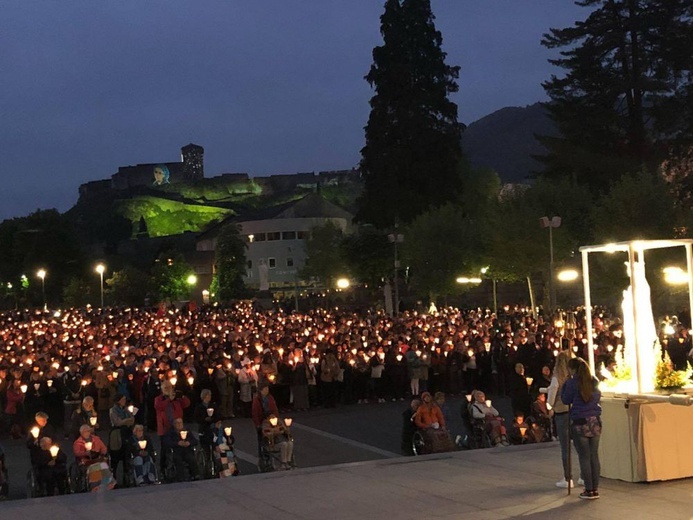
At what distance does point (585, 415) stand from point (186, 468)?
598 centimetres

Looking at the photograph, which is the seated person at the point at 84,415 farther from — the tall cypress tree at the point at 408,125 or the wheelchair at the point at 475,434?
the tall cypress tree at the point at 408,125

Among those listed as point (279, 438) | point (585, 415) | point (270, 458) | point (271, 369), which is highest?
point (271, 369)

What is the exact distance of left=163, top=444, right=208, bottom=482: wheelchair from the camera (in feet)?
45.8

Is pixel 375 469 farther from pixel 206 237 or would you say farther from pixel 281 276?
pixel 206 237

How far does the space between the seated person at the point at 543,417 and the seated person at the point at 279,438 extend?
4.12 meters

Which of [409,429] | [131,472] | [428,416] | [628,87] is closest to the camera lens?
[131,472]

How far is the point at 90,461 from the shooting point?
43.4 ft

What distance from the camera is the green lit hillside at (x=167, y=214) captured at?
180 metres

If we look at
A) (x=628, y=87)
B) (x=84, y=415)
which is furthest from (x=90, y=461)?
(x=628, y=87)

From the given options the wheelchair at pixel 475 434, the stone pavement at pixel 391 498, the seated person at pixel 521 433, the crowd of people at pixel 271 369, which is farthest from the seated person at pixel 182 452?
the seated person at pixel 521 433

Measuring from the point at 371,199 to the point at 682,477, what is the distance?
5534 cm

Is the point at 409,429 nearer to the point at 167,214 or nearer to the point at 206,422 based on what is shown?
the point at 206,422

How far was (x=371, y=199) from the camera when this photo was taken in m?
66.4

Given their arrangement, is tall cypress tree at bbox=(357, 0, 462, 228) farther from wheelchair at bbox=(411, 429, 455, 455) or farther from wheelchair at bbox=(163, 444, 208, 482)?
wheelchair at bbox=(163, 444, 208, 482)
